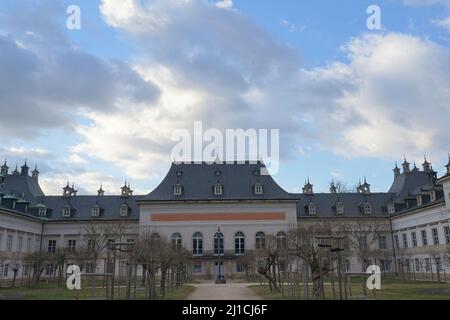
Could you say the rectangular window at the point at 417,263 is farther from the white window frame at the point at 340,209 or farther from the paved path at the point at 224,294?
the paved path at the point at 224,294

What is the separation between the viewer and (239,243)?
5253 cm

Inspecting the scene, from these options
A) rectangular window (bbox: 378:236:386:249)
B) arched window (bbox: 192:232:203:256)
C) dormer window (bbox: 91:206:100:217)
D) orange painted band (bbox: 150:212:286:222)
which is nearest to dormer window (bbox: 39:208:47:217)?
dormer window (bbox: 91:206:100:217)

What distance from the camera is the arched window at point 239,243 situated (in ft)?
172

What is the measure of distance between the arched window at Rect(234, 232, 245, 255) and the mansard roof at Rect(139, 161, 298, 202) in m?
4.89

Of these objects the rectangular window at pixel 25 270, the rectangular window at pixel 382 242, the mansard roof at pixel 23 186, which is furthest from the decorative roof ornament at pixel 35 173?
the rectangular window at pixel 382 242

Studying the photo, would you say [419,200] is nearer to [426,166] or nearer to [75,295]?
[426,166]

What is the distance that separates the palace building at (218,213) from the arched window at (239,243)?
137 mm

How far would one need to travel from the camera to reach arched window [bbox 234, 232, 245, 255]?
5234 cm

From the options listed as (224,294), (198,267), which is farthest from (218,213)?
(224,294)

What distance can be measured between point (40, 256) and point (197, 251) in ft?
62.6

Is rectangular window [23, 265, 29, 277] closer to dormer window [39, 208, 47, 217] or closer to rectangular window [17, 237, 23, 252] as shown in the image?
rectangular window [17, 237, 23, 252]

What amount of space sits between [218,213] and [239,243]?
4.90 m
